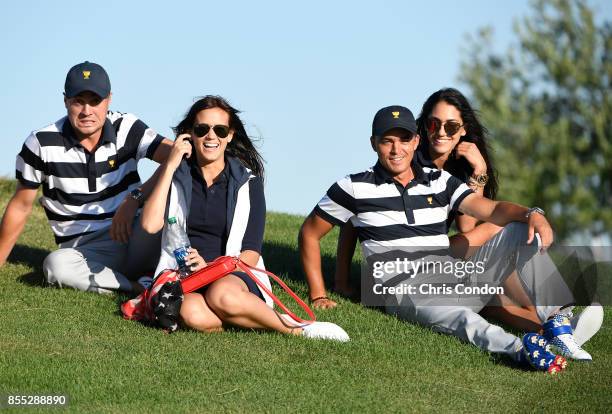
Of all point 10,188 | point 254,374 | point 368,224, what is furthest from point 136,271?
point 10,188

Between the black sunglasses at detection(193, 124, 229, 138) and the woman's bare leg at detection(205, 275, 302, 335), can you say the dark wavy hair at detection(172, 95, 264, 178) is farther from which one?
the woman's bare leg at detection(205, 275, 302, 335)

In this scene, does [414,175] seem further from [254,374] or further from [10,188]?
[10,188]

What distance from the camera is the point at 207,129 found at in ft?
23.4

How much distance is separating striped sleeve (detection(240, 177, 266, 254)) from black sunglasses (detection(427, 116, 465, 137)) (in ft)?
5.50

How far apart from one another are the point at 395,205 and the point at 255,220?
1129 millimetres

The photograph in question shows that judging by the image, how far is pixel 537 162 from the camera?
23953mm

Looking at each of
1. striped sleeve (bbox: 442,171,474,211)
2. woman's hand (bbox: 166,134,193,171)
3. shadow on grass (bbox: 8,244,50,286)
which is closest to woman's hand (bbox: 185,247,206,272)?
woman's hand (bbox: 166,134,193,171)

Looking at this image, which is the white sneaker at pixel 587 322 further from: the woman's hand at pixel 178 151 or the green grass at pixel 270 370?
the woman's hand at pixel 178 151

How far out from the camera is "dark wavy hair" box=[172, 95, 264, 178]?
731 centimetres

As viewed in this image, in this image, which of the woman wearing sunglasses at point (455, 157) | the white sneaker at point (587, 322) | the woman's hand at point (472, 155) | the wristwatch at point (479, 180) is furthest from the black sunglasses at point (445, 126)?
the white sneaker at point (587, 322)

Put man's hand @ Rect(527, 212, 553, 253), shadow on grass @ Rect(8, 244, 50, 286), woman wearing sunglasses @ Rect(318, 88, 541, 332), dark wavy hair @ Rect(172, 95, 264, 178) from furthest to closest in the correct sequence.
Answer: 1. shadow on grass @ Rect(8, 244, 50, 286)
2. woman wearing sunglasses @ Rect(318, 88, 541, 332)
3. dark wavy hair @ Rect(172, 95, 264, 178)
4. man's hand @ Rect(527, 212, 553, 253)

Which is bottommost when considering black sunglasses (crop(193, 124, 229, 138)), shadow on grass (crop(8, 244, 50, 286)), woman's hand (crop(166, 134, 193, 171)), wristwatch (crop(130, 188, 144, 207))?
shadow on grass (crop(8, 244, 50, 286))

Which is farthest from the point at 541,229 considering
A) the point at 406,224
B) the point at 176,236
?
the point at 176,236

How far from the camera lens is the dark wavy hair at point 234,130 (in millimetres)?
7312
